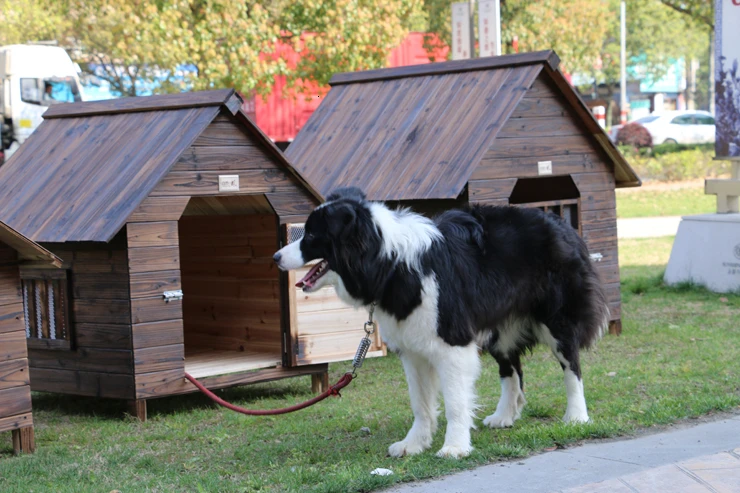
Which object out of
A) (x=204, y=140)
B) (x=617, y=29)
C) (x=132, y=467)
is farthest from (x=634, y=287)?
(x=617, y=29)

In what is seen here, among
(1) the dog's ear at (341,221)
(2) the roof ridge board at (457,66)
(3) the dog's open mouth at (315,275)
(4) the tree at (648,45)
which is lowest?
(3) the dog's open mouth at (315,275)

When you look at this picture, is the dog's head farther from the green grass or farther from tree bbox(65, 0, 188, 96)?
the green grass

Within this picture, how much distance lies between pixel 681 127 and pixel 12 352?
133ft

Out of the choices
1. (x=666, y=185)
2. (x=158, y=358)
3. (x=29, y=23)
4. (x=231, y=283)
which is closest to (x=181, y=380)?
(x=158, y=358)

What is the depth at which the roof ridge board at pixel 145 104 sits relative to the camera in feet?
26.4

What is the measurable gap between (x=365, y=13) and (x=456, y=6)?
8.00 feet

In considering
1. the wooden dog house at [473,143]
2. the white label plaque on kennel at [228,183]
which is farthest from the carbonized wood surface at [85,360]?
the wooden dog house at [473,143]

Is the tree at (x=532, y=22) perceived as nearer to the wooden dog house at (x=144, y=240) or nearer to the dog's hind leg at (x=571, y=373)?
the wooden dog house at (x=144, y=240)

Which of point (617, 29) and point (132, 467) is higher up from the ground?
point (617, 29)

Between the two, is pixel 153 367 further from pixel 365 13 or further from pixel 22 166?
pixel 365 13

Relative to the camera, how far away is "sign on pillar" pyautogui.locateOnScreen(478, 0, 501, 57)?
18469 mm

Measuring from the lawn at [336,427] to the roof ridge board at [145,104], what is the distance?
257 centimetres

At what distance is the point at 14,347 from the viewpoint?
6.68 metres

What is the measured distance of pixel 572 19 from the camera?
3212cm
